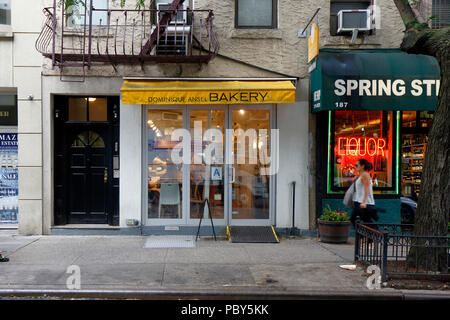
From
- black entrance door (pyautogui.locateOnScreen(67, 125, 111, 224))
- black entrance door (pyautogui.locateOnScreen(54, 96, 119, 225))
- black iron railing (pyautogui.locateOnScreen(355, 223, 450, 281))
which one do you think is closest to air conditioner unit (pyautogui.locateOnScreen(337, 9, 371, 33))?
black iron railing (pyautogui.locateOnScreen(355, 223, 450, 281))

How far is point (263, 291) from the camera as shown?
5.90 metres

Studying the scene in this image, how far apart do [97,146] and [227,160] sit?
10.5 ft

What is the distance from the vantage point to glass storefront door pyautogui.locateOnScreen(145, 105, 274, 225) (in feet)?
33.0

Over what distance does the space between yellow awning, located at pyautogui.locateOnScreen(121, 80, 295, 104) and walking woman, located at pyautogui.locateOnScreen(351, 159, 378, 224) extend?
212 centimetres

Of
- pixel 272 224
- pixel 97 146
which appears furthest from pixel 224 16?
pixel 272 224

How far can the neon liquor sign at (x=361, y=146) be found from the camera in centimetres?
1003

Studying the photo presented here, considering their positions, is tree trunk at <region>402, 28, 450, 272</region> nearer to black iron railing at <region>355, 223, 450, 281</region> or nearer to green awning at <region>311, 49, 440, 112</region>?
black iron railing at <region>355, 223, 450, 281</region>

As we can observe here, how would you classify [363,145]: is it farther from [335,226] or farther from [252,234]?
[252,234]

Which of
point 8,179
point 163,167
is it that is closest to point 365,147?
point 163,167

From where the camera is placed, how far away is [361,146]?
32.9ft

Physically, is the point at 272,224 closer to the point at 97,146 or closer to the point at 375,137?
the point at 375,137

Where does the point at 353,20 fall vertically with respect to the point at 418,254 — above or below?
above

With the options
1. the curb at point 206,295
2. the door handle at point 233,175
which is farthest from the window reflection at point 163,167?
the curb at point 206,295

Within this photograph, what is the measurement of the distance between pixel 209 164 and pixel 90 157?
2.92m
